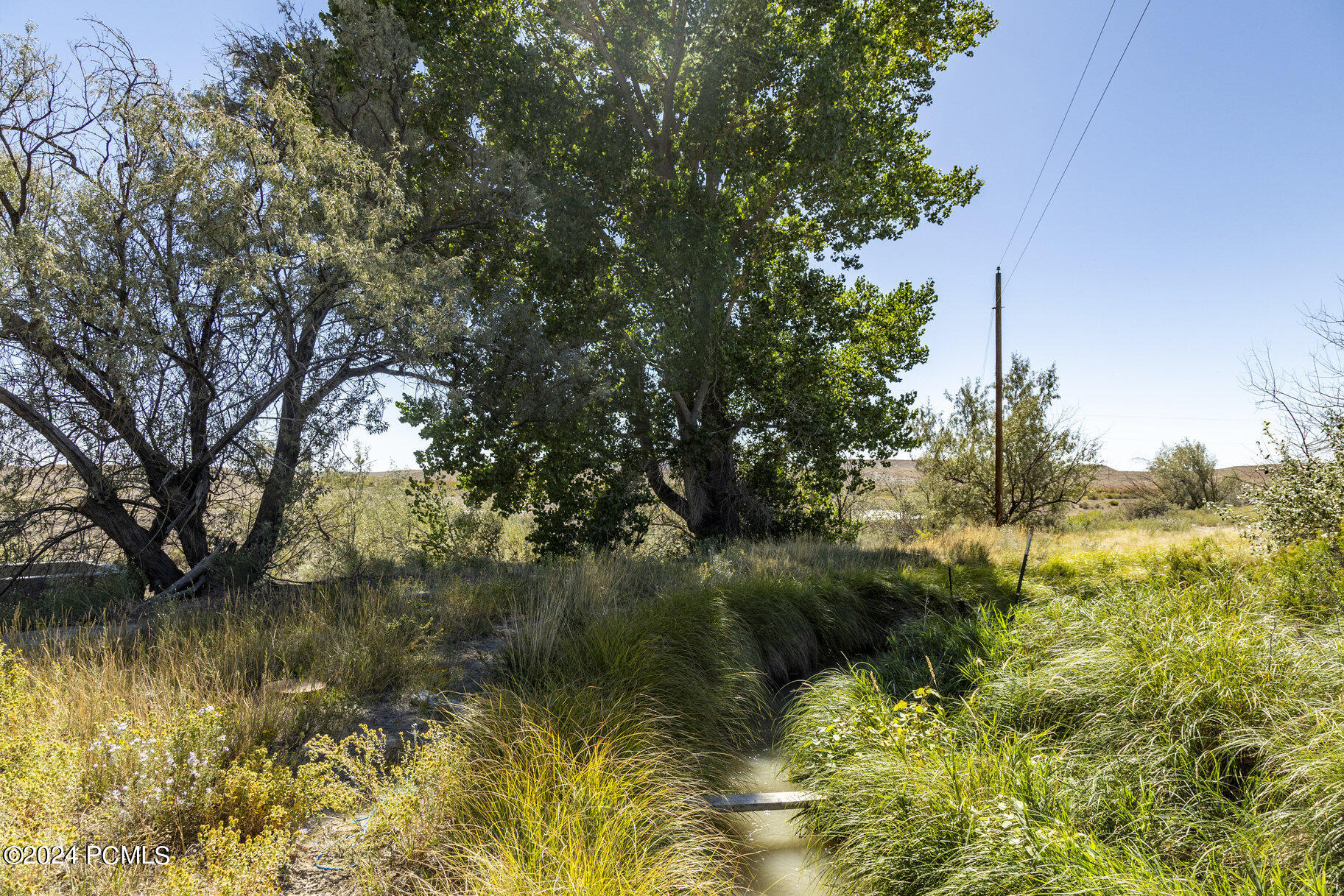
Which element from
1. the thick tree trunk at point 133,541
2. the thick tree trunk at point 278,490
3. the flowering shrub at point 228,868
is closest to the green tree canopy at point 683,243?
the thick tree trunk at point 278,490

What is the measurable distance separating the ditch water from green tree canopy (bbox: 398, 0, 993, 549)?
673 cm

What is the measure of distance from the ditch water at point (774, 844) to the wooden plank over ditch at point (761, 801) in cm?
8

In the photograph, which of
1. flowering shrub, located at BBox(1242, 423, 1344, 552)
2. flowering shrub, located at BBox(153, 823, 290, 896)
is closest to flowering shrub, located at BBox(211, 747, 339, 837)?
flowering shrub, located at BBox(153, 823, 290, 896)

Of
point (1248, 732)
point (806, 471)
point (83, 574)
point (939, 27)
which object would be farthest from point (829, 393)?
point (83, 574)

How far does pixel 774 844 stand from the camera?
14.6 feet

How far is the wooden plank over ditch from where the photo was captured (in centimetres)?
452

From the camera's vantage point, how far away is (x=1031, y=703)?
5.29 meters

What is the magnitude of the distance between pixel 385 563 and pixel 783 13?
12092mm

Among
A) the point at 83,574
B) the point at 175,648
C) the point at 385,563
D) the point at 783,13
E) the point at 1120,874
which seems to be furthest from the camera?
the point at 783,13

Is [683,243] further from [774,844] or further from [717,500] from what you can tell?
[774,844]

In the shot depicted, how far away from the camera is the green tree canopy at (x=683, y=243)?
10836 millimetres

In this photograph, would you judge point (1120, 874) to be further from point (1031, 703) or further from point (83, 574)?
point (83, 574)

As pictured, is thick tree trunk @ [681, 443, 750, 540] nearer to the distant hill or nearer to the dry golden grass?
the dry golden grass

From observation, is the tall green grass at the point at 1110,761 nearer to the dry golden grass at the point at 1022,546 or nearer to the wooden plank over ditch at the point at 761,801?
the wooden plank over ditch at the point at 761,801
